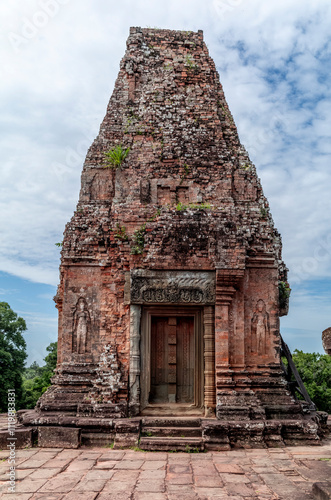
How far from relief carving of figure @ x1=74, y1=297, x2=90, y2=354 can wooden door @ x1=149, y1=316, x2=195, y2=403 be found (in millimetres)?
1585

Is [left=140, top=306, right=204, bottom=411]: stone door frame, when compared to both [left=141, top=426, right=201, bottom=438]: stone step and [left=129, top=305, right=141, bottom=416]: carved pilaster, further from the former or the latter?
[left=141, top=426, right=201, bottom=438]: stone step

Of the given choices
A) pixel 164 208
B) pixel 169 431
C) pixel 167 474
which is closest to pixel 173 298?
pixel 164 208

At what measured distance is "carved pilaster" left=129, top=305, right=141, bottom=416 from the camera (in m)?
9.55

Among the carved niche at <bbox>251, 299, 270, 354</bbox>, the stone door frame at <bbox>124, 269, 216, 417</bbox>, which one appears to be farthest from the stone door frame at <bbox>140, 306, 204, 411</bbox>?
the carved niche at <bbox>251, 299, 270, 354</bbox>

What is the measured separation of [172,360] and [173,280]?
1.88 meters

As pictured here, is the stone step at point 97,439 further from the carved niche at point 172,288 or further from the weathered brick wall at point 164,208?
the carved niche at point 172,288

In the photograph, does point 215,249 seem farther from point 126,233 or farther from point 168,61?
point 168,61

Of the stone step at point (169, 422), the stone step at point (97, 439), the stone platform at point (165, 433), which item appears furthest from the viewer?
the stone step at point (169, 422)

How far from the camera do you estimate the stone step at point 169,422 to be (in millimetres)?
9086

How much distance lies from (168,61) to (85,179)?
153 inches

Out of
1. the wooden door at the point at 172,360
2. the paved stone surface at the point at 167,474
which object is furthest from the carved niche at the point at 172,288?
the paved stone surface at the point at 167,474

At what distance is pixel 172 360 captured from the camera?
10273 mm

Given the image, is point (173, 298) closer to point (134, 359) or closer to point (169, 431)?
point (134, 359)

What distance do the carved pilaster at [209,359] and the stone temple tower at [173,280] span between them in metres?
0.02
